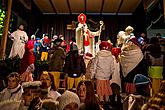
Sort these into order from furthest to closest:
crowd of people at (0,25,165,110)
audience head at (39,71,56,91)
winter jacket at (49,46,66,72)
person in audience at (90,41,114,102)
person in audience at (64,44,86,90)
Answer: winter jacket at (49,46,66,72) → person in audience at (64,44,86,90) → person in audience at (90,41,114,102) → audience head at (39,71,56,91) → crowd of people at (0,25,165,110)

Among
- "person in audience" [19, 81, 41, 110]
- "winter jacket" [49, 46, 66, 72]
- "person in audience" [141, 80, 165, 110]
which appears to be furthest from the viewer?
"winter jacket" [49, 46, 66, 72]

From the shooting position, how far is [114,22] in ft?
48.2

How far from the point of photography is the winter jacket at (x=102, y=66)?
605 cm

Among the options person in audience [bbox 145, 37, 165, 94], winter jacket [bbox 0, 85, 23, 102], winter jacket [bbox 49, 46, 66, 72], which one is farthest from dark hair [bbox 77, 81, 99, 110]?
winter jacket [bbox 49, 46, 66, 72]

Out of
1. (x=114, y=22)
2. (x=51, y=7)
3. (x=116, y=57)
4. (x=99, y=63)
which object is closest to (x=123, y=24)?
(x=114, y=22)

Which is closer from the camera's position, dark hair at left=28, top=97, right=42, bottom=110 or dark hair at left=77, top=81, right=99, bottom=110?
dark hair at left=28, top=97, right=42, bottom=110

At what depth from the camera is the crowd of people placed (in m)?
3.90

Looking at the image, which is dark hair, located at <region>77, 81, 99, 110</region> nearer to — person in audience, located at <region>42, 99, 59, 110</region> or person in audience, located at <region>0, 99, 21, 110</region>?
person in audience, located at <region>42, 99, 59, 110</region>

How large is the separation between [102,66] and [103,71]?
114 millimetres

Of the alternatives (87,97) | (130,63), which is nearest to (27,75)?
(130,63)

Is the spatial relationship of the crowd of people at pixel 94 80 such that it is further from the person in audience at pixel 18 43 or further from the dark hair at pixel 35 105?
the person in audience at pixel 18 43

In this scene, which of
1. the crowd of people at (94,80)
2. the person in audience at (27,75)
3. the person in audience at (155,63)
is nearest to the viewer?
the crowd of people at (94,80)

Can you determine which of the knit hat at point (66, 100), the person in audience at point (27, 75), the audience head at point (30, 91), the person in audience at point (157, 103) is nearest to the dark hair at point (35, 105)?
the knit hat at point (66, 100)

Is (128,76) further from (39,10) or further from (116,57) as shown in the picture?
(39,10)
